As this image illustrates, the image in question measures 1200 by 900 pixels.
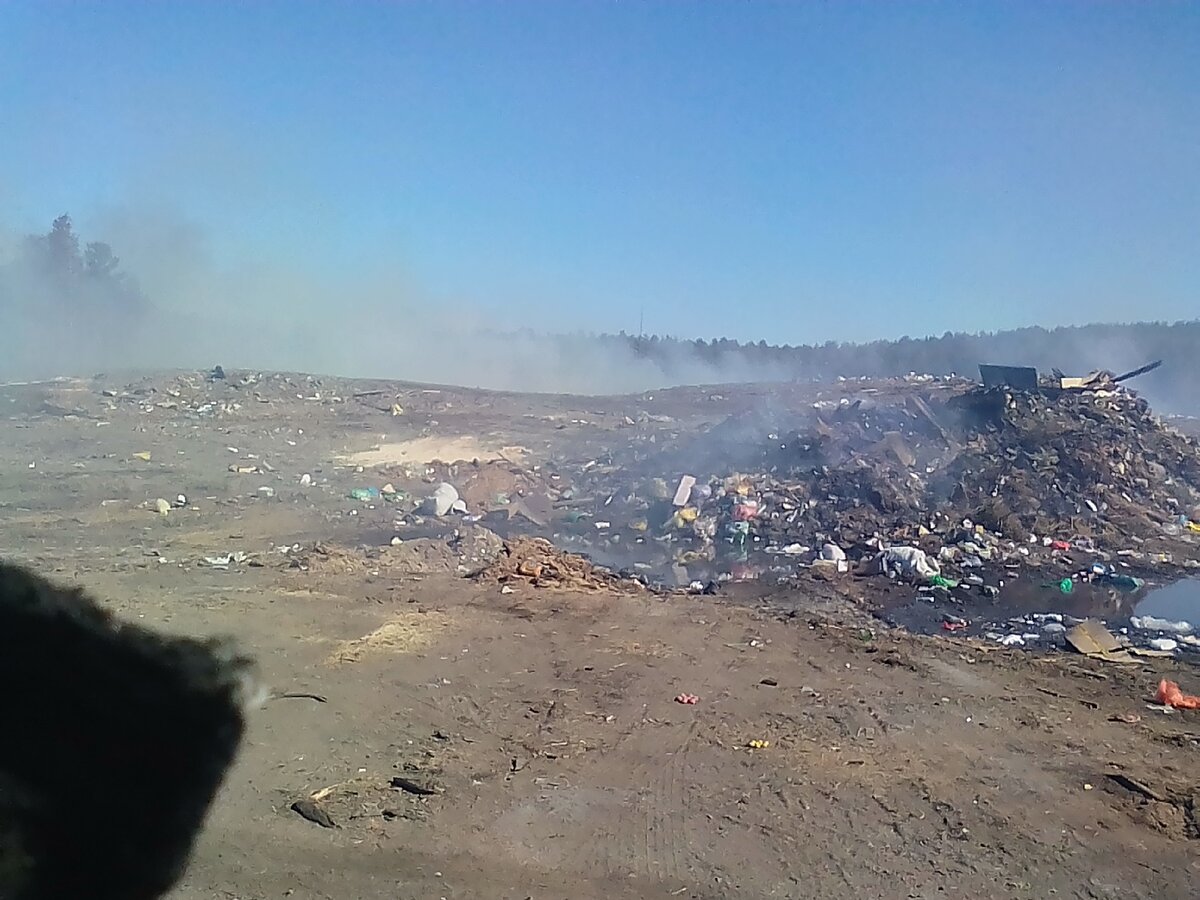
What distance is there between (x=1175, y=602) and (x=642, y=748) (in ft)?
23.1

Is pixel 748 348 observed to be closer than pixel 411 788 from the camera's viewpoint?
No

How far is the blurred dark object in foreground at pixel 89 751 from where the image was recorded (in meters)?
2.28

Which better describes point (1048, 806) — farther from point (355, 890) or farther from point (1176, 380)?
point (1176, 380)

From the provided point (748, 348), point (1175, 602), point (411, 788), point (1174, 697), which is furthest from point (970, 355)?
point (411, 788)

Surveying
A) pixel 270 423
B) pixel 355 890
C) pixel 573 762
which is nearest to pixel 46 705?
pixel 355 890

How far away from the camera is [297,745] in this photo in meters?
4.87

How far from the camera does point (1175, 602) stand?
902 centimetres

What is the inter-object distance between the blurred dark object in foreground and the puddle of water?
29.3 ft

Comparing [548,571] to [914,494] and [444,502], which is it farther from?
[914,494]

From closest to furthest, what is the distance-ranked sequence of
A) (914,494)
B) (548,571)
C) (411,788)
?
(411,788)
(548,571)
(914,494)

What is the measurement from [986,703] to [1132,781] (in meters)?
1.21

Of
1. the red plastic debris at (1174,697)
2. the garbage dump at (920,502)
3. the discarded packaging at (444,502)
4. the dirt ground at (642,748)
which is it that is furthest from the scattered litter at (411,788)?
the discarded packaging at (444,502)

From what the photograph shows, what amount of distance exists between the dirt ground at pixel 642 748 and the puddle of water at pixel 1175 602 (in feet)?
7.30

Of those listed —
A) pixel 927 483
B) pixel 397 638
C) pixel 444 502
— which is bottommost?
pixel 397 638
